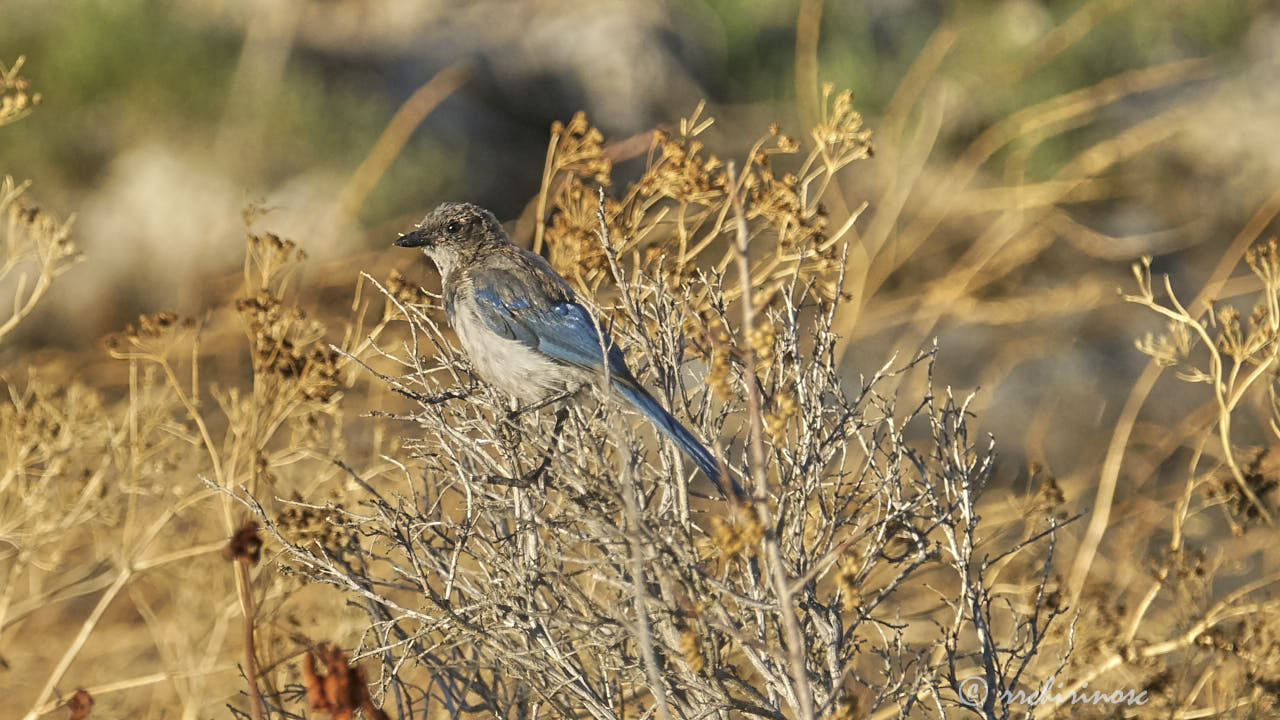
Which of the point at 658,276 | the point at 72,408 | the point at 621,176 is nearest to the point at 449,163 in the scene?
the point at 621,176

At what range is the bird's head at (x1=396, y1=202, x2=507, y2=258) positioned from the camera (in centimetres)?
525

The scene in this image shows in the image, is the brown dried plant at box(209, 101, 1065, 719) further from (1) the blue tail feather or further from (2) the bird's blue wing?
(2) the bird's blue wing

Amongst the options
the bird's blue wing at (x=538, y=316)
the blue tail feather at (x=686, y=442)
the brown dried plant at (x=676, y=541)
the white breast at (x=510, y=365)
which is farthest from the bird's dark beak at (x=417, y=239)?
the blue tail feather at (x=686, y=442)

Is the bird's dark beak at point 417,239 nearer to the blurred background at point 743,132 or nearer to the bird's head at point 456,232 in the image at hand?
the bird's head at point 456,232

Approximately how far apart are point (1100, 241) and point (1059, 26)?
8.01ft

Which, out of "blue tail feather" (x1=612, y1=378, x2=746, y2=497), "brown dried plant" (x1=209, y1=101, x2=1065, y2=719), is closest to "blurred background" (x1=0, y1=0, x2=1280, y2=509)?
"brown dried plant" (x1=209, y1=101, x2=1065, y2=719)

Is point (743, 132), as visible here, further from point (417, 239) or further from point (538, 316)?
point (538, 316)

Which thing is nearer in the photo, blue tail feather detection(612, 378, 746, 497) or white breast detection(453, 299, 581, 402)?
blue tail feather detection(612, 378, 746, 497)

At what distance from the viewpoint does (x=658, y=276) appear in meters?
3.77

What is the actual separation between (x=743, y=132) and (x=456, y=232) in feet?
25.3

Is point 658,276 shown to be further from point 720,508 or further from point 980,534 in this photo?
point 980,534

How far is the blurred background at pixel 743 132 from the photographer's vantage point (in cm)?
1066

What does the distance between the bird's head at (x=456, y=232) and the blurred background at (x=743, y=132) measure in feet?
13.3

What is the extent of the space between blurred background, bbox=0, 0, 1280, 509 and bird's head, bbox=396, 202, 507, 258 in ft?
13.3
